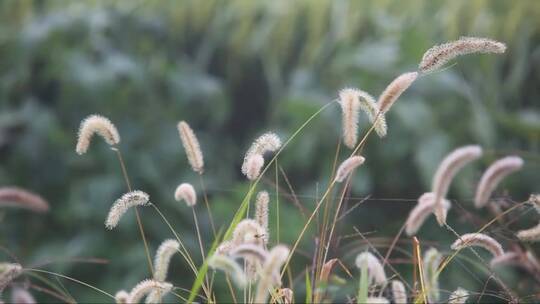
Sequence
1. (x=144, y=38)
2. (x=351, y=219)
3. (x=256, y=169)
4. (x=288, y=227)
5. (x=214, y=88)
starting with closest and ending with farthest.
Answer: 1. (x=256, y=169)
2. (x=288, y=227)
3. (x=351, y=219)
4. (x=214, y=88)
5. (x=144, y=38)

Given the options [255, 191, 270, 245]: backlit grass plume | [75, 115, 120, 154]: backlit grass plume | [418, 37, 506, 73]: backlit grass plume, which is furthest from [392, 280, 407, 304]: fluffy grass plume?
[75, 115, 120, 154]: backlit grass plume

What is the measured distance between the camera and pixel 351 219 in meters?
3.00

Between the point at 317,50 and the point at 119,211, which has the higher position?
the point at 317,50

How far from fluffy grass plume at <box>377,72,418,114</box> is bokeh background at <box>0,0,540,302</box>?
133cm

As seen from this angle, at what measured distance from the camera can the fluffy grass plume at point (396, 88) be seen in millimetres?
1282

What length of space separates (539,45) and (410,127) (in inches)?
36.7

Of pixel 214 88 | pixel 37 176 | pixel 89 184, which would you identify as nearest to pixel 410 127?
pixel 214 88

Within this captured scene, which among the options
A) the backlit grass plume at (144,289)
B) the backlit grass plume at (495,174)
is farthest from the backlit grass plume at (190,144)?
the backlit grass plume at (495,174)

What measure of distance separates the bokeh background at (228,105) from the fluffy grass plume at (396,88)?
133 centimetres

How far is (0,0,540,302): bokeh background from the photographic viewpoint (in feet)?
9.80

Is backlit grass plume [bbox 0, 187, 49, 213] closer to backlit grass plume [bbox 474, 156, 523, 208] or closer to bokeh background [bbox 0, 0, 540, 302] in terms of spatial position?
backlit grass plume [bbox 474, 156, 523, 208]

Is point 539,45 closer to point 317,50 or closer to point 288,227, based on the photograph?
point 317,50

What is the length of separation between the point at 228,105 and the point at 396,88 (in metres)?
2.50

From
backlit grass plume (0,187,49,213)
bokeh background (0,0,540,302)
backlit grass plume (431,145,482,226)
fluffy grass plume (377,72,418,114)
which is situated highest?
bokeh background (0,0,540,302)
